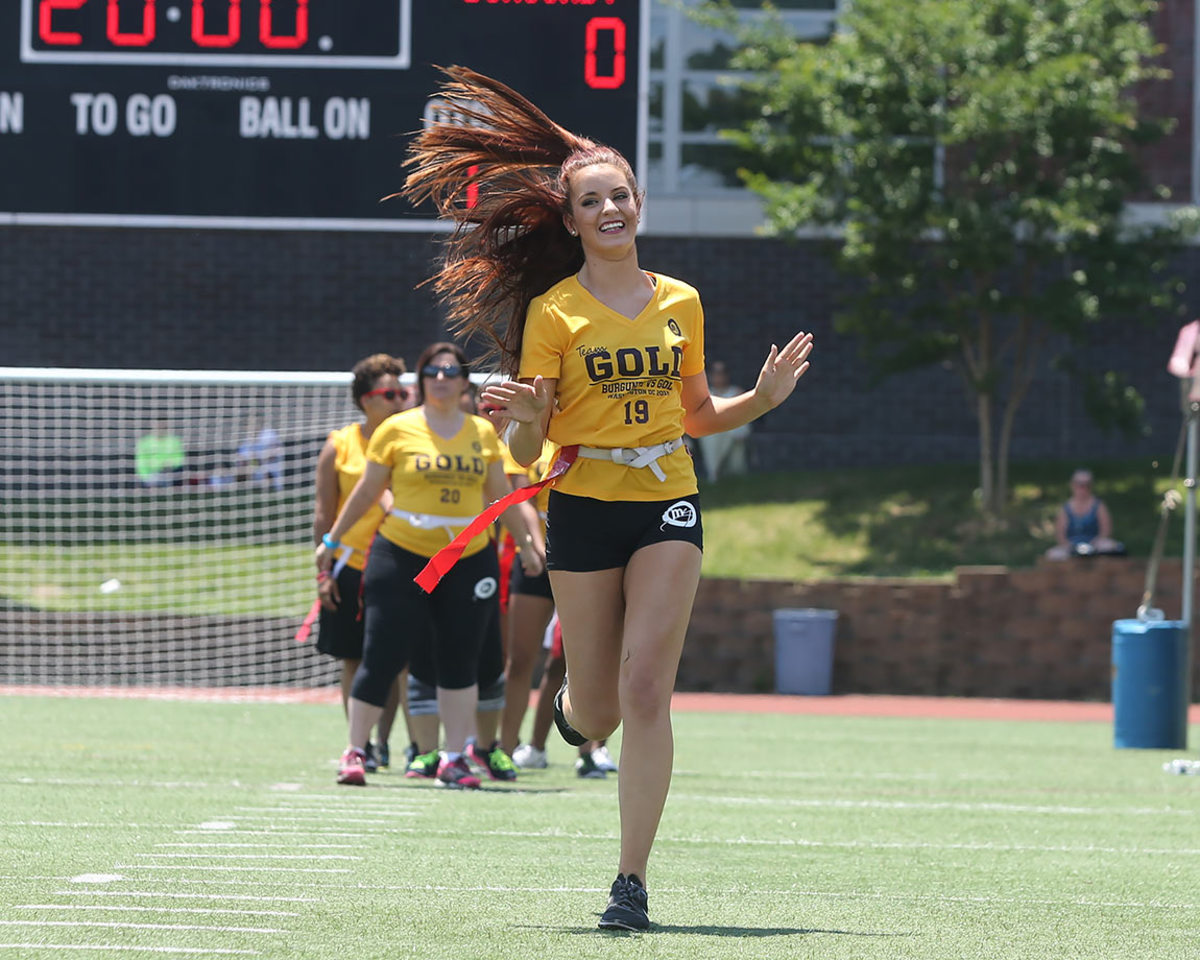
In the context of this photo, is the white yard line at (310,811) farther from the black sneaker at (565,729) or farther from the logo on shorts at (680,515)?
the logo on shorts at (680,515)

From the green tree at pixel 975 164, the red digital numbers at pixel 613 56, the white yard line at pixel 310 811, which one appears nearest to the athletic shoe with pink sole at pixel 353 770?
the white yard line at pixel 310 811

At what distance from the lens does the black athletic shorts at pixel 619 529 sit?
5.15 metres

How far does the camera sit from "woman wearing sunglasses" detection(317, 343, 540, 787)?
844 cm

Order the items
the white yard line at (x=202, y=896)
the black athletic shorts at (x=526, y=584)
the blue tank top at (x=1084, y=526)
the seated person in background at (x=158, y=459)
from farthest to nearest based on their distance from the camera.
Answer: the seated person in background at (x=158, y=459) → the blue tank top at (x=1084, y=526) → the black athletic shorts at (x=526, y=584) → the white yard line at (x=202, y=896)

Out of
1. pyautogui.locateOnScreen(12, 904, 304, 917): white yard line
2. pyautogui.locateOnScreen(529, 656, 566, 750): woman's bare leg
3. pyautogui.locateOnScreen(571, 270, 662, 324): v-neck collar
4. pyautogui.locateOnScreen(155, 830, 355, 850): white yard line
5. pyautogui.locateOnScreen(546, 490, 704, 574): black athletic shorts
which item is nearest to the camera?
pyautogui.locateOnScreen(12, 904, 304, 917): white yard line

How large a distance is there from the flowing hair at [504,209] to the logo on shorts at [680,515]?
70 centimetres

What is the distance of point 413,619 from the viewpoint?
27.8 feet

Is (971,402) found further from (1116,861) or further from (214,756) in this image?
(1116,861)

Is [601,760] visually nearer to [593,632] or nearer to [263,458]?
[593,632]

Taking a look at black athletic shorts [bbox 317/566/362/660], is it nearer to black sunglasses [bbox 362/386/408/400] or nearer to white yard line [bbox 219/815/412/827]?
black sunglasses [bbox 362/386/408/400]

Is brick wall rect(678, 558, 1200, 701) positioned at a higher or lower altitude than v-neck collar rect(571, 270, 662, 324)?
lower

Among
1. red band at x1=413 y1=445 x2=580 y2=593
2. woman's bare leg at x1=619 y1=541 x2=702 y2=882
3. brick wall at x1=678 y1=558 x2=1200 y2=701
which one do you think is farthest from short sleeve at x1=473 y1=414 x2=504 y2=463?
brick wall at x1=678 y1=558 x2=1200 y2=701

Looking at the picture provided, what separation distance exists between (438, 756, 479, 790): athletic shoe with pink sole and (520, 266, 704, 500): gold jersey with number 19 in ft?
11.1

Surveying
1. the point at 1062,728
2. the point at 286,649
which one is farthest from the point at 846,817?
the point at 286,649
